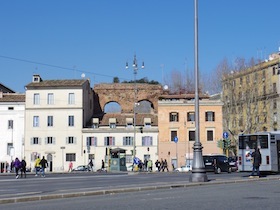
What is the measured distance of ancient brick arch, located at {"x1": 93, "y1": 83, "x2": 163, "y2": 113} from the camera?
8838 cm

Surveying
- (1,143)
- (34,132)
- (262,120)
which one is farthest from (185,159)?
(1,143)

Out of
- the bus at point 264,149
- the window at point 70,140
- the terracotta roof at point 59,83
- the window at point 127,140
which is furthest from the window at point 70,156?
the bus at point 264,149

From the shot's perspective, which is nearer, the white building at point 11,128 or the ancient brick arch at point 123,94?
the white building at point 11,128

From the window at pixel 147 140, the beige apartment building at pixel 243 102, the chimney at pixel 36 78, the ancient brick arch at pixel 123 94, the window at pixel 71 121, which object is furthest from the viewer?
the ancient brick arch at pixel 123 94

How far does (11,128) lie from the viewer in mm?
78562

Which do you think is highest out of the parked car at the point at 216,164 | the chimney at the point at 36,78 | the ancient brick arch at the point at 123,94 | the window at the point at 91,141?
the chimney at the point at 36,78

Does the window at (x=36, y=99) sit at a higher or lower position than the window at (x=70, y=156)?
higher

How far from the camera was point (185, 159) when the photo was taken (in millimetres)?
76000

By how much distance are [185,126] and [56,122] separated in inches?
764

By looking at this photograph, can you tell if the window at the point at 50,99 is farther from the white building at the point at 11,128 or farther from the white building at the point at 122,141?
the white building at the point at 122,141

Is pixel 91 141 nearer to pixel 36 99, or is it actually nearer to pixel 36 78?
pixel 36 99

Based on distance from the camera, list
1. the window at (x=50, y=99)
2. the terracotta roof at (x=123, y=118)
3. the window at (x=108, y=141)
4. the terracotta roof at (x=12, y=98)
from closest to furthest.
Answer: the window at (x=108, y=141) < the window at (x=50, y=99) < the terracotta roof at (x=12, y=98) < the terracotta roof at (x=123, y=118)

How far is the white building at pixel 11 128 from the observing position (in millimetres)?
77812

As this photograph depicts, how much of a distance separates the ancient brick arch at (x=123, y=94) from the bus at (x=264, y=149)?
51976 mm
